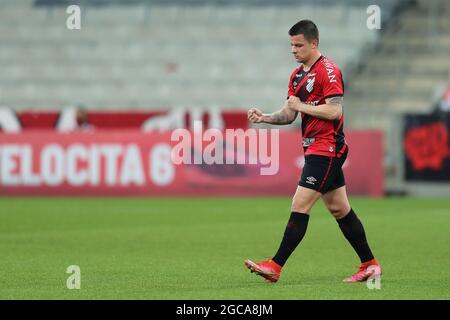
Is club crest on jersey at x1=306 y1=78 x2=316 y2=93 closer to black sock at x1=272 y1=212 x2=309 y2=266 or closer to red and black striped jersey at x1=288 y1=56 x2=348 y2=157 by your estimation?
red and black striped jersey at x1=288 y1=56 x2=348 y2=157

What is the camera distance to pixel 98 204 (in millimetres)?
19219

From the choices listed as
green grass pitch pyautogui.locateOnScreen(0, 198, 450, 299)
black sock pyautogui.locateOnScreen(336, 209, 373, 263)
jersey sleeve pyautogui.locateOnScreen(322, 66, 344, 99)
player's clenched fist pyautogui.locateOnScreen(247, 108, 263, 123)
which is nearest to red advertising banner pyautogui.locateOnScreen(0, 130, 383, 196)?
green grass pitch pyautogui.locateOnScreen(0, 198, 450, 299)

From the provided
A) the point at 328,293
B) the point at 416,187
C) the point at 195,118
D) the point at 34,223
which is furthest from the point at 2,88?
the point at 328,293

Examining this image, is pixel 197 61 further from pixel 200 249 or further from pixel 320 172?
pixel 320 172

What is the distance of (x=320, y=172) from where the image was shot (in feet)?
28.3

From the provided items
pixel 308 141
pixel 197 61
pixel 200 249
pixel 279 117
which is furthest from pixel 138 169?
pixel 308 141

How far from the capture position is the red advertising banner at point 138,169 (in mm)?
21375

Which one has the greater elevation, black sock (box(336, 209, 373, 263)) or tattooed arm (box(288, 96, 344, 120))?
tattooed arm (box(288, 96, 344, 120))

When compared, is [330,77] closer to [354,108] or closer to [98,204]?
[98,204]

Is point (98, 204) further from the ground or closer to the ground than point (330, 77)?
closer to the ground

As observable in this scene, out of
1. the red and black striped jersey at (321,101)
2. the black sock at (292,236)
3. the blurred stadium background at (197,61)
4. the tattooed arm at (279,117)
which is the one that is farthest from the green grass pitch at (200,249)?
the blurred stadium background at (197,61)

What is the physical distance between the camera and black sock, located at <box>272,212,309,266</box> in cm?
864

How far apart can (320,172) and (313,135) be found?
0.32 meters
